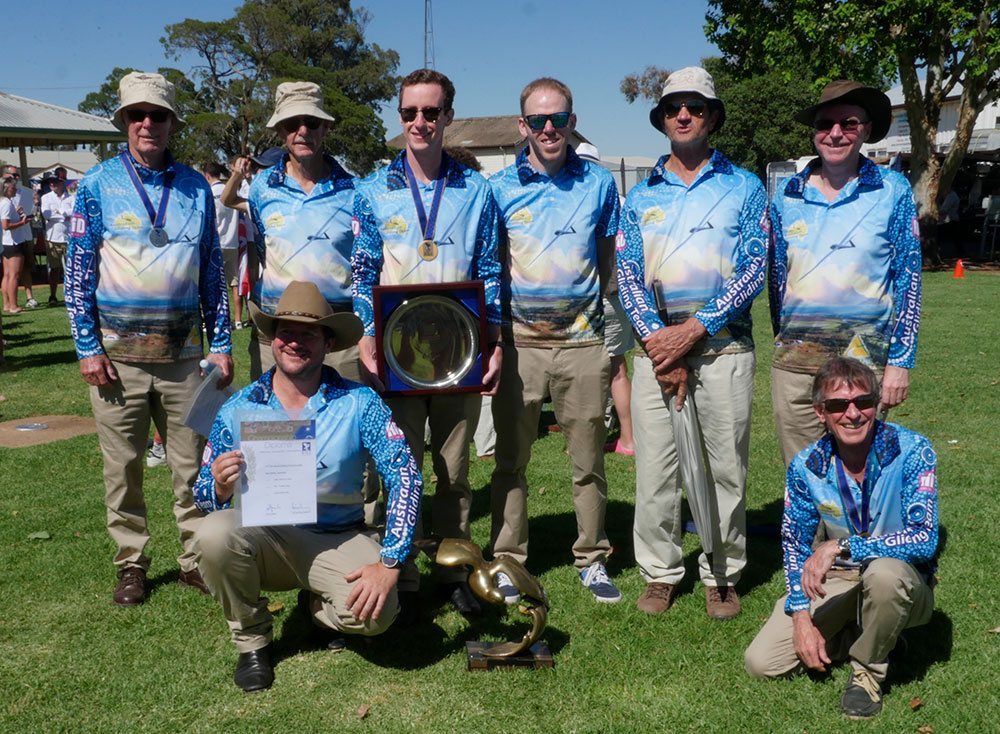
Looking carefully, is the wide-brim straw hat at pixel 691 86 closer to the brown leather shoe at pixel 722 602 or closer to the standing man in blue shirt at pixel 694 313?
the standing man in blue shirt at pixel 694 313

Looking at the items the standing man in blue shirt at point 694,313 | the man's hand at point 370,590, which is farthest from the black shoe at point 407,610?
the standing man in blue shirt at point 694,313

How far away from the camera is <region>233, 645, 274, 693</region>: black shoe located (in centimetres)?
410


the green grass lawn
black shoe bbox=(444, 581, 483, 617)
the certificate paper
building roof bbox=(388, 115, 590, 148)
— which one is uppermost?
building roof bbox=(388, 115, 590, 148)

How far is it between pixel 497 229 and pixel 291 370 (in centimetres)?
134

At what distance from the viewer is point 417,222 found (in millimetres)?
4551

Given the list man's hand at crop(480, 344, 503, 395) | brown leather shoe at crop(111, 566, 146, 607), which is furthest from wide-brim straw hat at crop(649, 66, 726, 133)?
brown leather shoe at crop(111, 566, 146, 607)

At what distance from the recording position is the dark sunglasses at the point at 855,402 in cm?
Result: 382

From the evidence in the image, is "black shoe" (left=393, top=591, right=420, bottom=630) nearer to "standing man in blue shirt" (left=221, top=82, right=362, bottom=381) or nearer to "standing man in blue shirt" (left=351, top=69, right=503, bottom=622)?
"standing man in blue shirt" (left=351, top=69, right=503, bottom=622)

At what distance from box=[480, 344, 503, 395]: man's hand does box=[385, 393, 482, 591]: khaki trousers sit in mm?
119

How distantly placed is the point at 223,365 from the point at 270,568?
4.24 ft

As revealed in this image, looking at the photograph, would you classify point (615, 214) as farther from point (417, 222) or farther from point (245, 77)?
point (245, 77)

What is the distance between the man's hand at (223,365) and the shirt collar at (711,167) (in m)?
2.48

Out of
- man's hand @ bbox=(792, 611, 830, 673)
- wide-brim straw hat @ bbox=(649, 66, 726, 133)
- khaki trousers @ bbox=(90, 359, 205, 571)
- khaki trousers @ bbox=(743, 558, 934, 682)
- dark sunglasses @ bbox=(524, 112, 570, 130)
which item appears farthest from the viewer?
khaki trousers @ bbox=(90, 359, 205, 571)

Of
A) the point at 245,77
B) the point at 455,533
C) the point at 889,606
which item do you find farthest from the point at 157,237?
the point at 245,77
